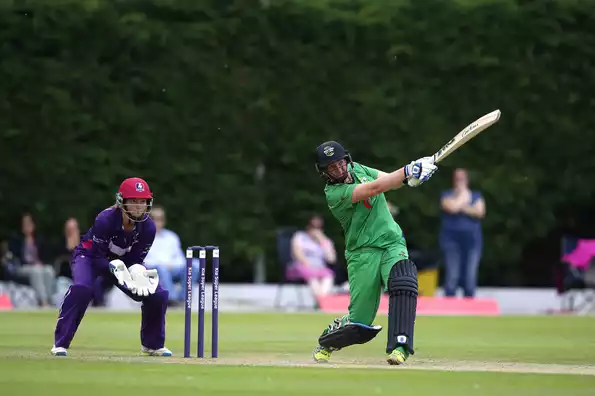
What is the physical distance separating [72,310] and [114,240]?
638 millimetres

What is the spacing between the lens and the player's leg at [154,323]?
1090cm

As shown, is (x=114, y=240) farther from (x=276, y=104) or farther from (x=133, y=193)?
(x=276, y=104)

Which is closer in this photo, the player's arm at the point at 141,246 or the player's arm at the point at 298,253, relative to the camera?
the player's arm at the point at 141,246

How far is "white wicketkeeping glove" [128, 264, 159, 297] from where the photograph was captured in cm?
1077

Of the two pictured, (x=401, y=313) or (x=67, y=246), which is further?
(x=67, y=246)

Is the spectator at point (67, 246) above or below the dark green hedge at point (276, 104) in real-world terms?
below

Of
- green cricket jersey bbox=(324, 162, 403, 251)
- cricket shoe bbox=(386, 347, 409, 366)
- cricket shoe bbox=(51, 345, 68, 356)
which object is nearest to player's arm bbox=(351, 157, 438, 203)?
green cricket jersey bbox=(324, 162, 403, 251)

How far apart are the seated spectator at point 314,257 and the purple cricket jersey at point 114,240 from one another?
709 centimetres

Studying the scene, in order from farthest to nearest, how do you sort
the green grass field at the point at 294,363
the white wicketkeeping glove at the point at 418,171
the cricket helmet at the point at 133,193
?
the cricket helmet at the point at 133,193, the white wicketkeeping glove at the point at 418,171, the green grass field at the point at 294,363

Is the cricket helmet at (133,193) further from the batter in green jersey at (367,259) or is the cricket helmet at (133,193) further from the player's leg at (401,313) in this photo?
the player's leg at (401,313)

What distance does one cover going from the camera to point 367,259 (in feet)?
33.9

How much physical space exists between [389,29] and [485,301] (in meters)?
4.08

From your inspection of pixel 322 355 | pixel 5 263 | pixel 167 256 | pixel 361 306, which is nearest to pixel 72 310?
pixel 322 355

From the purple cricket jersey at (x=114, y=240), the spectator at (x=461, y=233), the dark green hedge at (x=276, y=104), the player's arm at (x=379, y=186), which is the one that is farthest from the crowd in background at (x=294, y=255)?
the player's arm at (x=379, y=186)
